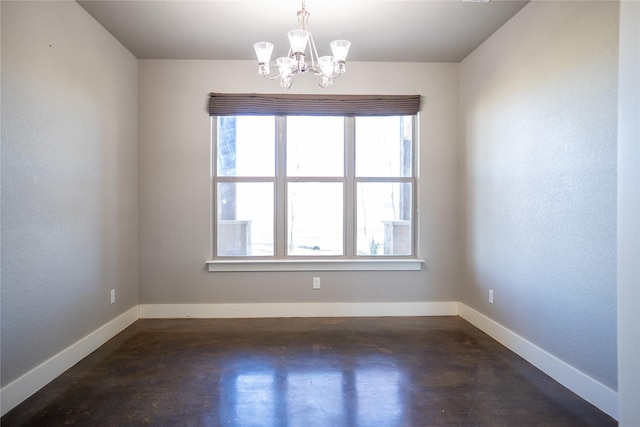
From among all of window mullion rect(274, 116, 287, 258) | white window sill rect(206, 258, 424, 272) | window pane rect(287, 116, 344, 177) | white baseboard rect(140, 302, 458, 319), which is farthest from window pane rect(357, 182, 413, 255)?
window mullion rect(274, 116, 287, 258)

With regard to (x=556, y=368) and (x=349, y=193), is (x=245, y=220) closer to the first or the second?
(x=349, y=193)

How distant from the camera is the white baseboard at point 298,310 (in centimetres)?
334

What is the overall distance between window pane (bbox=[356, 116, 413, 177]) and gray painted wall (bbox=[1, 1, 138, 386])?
2.24 meters

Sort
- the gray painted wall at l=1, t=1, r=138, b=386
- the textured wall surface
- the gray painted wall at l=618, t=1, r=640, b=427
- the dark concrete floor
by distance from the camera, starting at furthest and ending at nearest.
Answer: the textured wall surface
the gray painted wall at l=1, t=1, r=138, b=386
the dark concrete floor
the gray painted wall at l=618, t=1, r=640, b=427

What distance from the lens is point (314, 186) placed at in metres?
3.50

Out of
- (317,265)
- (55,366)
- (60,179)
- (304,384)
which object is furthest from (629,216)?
(55,366)

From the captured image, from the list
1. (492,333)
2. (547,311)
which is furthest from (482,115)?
(492,333)

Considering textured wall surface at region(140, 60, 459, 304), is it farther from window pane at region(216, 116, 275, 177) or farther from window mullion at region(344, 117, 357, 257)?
window mullion at region(344, 117, 357, 257)

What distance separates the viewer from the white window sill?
335cm

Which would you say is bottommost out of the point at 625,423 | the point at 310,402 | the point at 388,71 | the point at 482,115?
the point at 310,402

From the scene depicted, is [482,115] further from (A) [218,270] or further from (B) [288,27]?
(A) [218,270]

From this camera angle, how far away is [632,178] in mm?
1057

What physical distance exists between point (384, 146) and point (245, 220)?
1617 mm

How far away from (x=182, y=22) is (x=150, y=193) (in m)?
1.57
